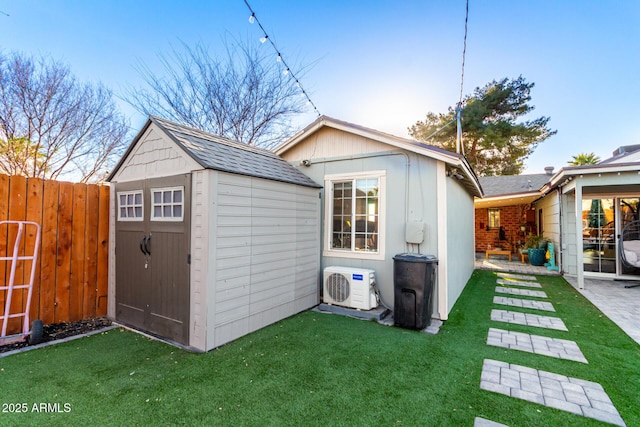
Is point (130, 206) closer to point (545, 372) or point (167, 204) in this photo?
point (167, 204)

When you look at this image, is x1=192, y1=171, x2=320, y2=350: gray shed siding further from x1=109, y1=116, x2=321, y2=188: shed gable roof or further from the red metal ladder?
the red metal ladder

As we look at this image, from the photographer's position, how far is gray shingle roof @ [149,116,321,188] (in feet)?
12.0

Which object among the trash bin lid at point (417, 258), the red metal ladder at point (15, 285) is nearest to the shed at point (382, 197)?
the trash bin lid at point (417, 258)

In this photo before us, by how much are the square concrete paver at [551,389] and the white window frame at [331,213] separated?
244 cm

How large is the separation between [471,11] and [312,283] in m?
5.85

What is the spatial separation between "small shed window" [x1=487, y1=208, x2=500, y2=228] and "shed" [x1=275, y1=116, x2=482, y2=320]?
10.1 meters

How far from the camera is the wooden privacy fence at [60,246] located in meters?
3.73

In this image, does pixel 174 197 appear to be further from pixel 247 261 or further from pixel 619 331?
pixel 619 331

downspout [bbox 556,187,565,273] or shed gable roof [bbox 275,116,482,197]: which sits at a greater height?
shed gable roof [bbox 275,116,482,197]

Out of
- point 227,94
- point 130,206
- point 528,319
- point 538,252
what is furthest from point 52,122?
point 538,252

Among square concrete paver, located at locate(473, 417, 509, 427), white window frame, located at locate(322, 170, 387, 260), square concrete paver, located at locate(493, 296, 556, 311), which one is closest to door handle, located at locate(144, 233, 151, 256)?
white window frame, located at locate(322, 170, 387, 260)

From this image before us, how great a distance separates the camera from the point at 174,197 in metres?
3.82

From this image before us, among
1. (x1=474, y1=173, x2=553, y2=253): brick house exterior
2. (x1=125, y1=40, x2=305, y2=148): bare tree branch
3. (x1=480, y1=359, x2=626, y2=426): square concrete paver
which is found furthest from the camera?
(x1=474, y1=173, x2=553, y2=253): brick house exterior

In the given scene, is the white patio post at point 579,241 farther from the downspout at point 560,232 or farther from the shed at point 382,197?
the shed at point 382,197
